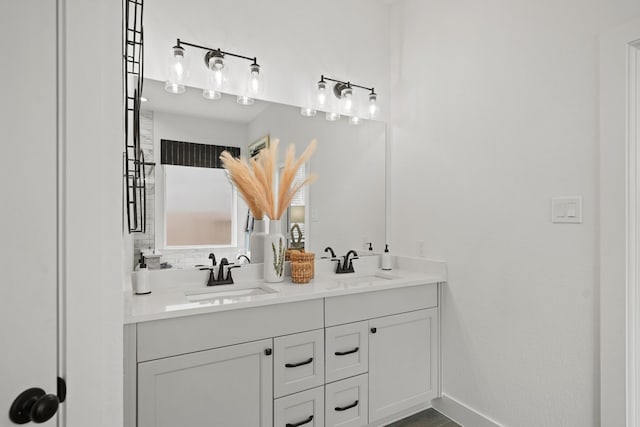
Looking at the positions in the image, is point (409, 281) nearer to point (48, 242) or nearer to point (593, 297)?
point (593, 297)

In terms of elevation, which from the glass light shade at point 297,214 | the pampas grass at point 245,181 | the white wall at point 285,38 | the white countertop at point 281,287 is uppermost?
the white wall at point 285,38

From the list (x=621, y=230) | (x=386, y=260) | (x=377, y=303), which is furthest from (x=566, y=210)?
(x=386, y=260)

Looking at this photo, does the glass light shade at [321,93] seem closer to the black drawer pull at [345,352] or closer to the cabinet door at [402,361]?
the cabinet door at [402,361]

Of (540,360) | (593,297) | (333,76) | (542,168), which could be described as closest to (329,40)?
(333,76)

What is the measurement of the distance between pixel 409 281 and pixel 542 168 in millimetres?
905

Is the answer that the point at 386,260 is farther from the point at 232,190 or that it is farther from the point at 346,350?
the point at 232,190

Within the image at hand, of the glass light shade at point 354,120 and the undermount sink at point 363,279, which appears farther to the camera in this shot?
the glass light shade at point 354,120

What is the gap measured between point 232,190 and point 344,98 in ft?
3.30

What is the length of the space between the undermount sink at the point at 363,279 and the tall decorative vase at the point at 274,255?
36 cm

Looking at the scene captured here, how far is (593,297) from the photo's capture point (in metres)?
1.56

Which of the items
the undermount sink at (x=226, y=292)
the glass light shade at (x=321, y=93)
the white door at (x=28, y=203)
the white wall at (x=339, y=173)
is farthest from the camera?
the glass light shade at (x=321, y=93)

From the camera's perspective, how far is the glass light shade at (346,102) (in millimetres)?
2408

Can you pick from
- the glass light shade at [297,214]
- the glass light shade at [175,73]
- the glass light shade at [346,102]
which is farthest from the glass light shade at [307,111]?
the glass light shade at [175,73]

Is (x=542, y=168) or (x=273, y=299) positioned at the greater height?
(x=542, y=168)
